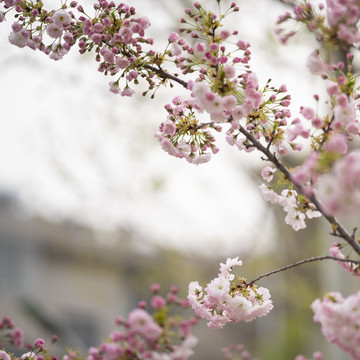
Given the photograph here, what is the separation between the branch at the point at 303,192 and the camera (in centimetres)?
121

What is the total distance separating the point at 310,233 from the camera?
14.5 m

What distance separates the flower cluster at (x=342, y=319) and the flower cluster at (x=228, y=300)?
0.99 ft

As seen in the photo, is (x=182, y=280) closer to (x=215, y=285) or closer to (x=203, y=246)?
(x=203, y=246)

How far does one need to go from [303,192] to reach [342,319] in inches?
10.2

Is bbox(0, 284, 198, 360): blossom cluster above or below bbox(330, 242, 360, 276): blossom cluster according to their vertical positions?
below

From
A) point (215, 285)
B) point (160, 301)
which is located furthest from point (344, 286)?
point (160, 301)

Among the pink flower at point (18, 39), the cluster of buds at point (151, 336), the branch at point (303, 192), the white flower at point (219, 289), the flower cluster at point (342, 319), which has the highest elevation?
the pink flower at point (18, 39)

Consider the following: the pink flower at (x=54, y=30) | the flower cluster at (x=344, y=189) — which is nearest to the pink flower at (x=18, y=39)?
the pink flower at (x=54, y=30)

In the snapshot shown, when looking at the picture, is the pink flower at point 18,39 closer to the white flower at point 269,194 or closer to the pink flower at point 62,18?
the pink flower at point 62,18

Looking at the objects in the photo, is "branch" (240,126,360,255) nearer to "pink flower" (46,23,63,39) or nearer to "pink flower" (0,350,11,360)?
"pink flower" (46,23,63,39)

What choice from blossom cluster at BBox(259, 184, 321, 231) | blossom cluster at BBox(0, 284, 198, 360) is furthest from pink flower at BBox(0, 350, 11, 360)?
blossom cluster at BBox(259, 184, 321, 231)

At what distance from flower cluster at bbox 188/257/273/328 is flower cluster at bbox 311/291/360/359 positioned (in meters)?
0.30

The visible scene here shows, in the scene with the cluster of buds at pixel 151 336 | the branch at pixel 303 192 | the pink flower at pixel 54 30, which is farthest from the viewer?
the pink flower at pixel 54 30

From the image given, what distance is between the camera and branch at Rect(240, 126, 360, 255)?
121cm
